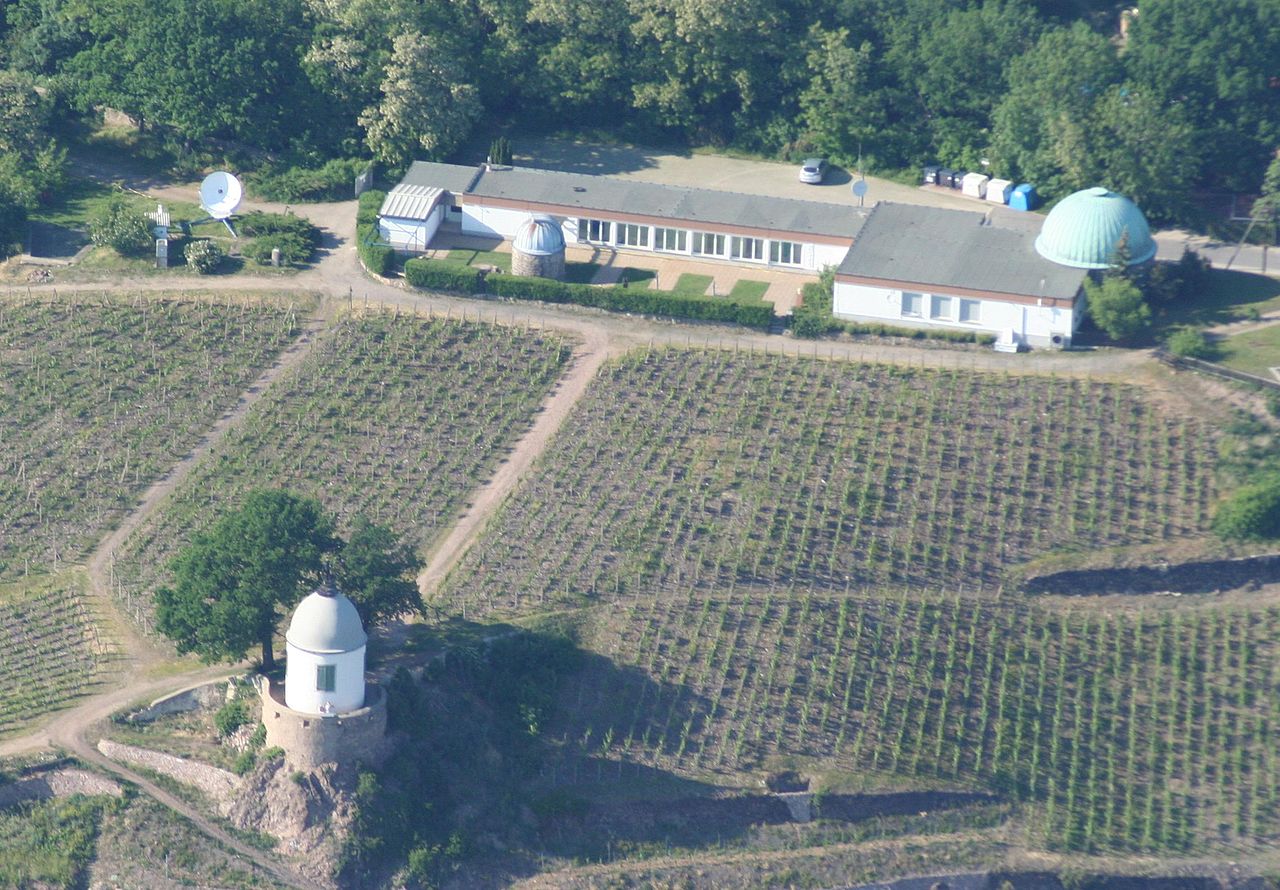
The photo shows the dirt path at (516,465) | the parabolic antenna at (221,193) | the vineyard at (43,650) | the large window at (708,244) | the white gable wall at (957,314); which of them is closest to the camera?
the vineyard at (43,650)

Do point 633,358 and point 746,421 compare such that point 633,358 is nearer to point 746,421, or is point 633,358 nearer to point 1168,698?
point 746,421

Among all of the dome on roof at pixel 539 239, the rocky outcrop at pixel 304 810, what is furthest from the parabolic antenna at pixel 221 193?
the rocky outcrop at pixel 304 810

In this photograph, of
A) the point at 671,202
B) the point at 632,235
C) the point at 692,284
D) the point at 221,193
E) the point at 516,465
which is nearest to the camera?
the point at 516,465

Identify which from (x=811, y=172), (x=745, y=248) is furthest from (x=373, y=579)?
(x=811, y=172)

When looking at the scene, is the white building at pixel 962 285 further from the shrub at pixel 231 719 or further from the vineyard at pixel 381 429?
the shrub at pixel 231 719

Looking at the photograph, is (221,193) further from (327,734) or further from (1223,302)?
(1223,302)

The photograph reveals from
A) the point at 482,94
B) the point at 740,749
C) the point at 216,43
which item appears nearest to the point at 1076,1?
A: the point at 482,94
